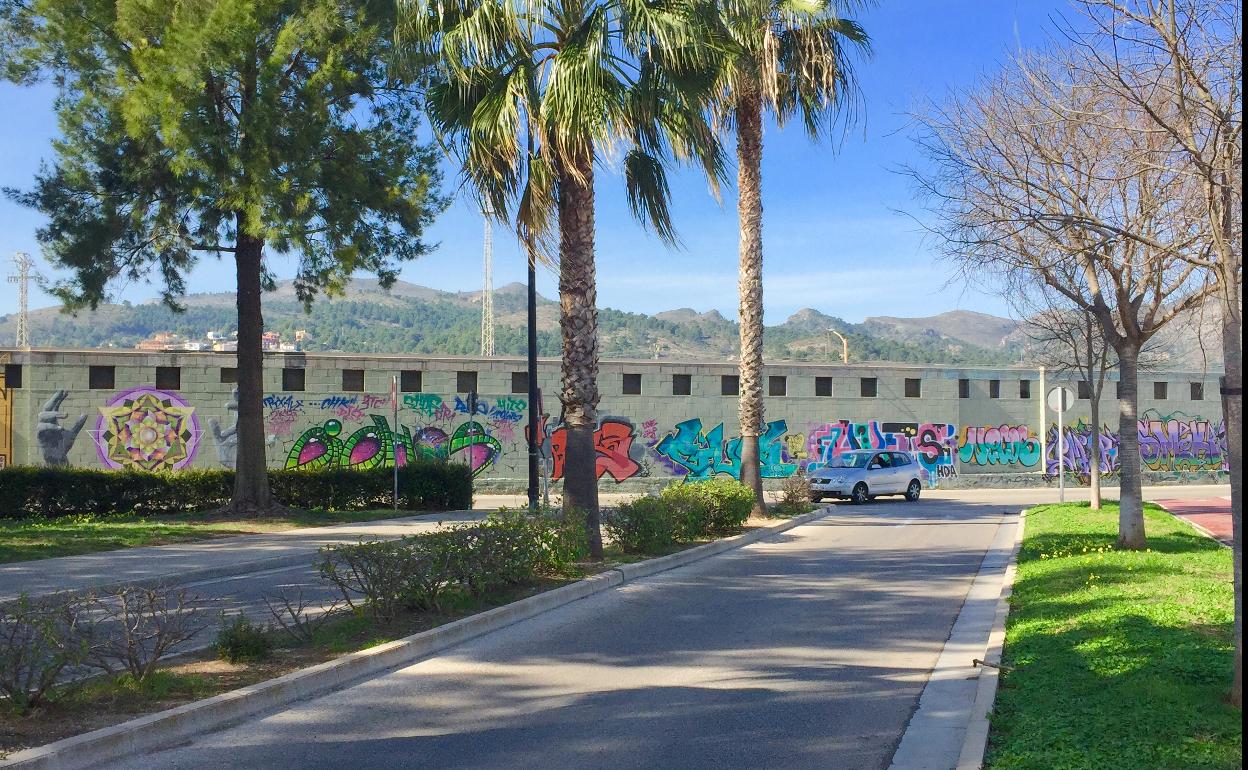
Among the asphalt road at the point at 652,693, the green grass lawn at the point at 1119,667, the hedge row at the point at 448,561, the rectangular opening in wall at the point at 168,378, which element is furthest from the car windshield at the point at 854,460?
the hedge row at the point at 448,561

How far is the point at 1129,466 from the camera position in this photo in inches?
590

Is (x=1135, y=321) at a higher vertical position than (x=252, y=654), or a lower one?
higher

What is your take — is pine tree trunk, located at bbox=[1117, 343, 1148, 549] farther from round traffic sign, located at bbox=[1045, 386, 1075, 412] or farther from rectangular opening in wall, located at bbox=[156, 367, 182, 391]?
rectangular opening in wall, located at bbox=[156, 367, 182, 391]

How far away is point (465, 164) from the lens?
13.8 m

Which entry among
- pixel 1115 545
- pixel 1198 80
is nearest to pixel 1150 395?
pixel 1115 545

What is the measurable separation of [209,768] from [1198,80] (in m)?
7.43

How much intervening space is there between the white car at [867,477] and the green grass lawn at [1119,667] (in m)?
17.1

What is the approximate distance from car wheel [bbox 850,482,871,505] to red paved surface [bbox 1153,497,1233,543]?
7670mm

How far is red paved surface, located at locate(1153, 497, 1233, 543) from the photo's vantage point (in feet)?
64.4

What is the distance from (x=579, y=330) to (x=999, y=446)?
3019 centimetres

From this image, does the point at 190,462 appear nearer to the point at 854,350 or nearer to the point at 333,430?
the point at 333,430

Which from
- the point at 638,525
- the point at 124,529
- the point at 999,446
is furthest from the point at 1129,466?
the point at 999,446

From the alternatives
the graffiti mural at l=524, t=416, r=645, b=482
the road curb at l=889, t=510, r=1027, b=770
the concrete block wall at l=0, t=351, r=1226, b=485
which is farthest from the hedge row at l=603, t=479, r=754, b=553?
the graffiti mural at l=524, t=416, r=645, b=482

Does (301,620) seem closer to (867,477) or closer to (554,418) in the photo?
(867,477)
